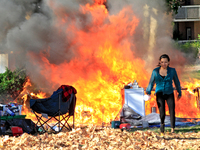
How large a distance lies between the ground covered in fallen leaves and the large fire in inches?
175

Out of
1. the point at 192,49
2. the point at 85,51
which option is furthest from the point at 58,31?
the point at 192,49

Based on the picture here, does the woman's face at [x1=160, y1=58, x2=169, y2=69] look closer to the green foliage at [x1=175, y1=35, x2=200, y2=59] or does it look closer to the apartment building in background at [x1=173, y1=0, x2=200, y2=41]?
the green foliage at [x1=175, y1=35, x2=200, y2=59]

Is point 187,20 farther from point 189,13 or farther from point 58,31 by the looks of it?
point 58,31

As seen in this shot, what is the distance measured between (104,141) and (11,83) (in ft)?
21.8

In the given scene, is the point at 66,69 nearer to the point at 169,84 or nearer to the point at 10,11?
the point at 10,11

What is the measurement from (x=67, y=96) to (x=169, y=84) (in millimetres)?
2339

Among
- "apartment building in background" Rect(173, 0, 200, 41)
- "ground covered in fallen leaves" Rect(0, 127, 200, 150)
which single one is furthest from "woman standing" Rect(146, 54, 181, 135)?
"apartment building in background" Rect(173, 0, 200, 41)

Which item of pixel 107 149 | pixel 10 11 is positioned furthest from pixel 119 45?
pixel 107 149

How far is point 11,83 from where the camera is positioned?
10383 mm

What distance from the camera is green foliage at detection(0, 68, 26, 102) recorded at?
Answer: 406 inches

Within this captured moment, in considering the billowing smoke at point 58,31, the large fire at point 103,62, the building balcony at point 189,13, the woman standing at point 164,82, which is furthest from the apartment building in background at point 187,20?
the woman standing at point 164,82

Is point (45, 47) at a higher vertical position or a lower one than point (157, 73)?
higher

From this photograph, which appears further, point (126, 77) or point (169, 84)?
point (126, 77)

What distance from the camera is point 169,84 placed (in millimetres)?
5164
